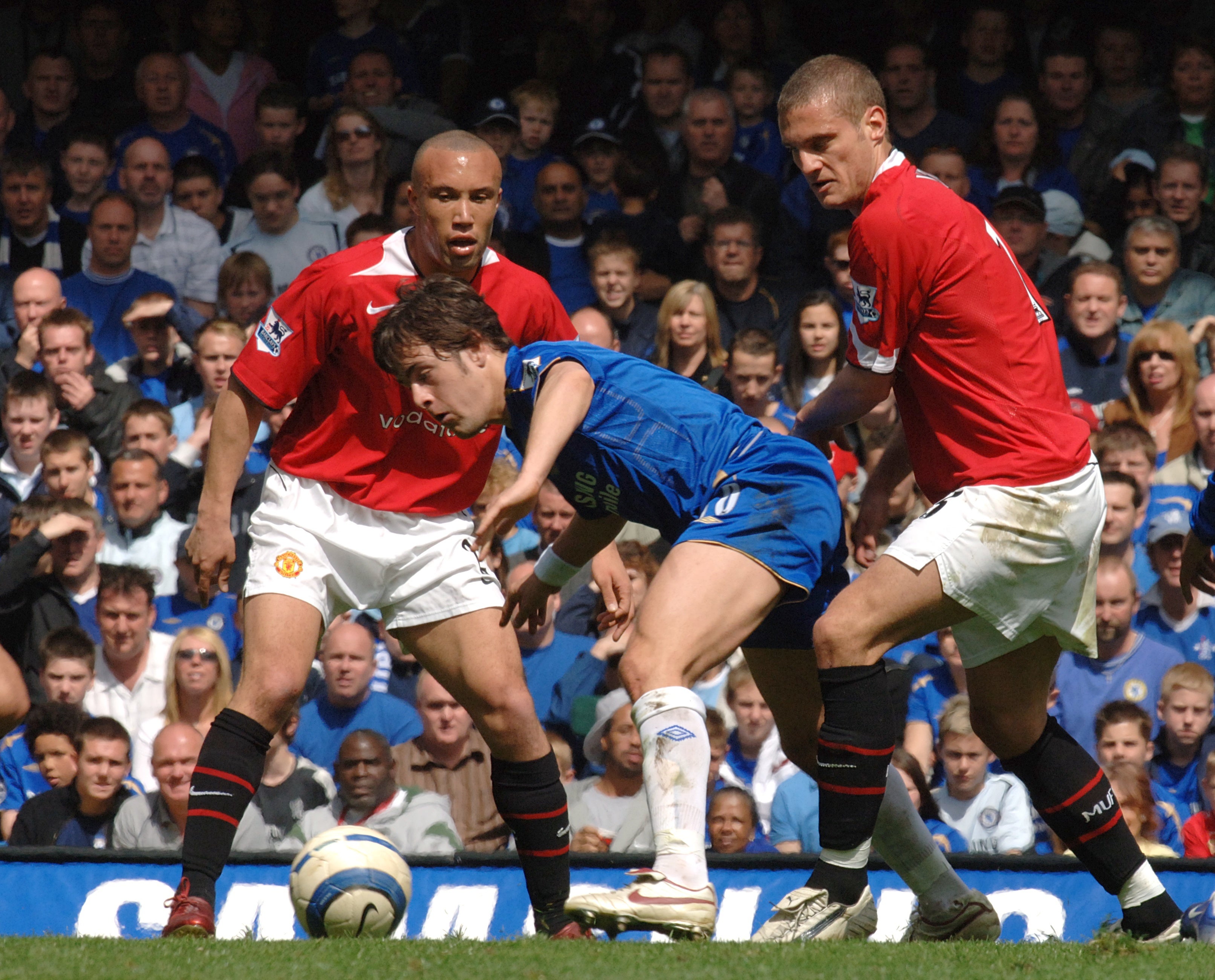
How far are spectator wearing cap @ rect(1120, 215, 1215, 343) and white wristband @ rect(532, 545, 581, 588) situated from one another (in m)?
5.48

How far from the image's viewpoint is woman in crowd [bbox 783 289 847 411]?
29.1 ft

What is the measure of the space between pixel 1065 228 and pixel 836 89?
6100 mm

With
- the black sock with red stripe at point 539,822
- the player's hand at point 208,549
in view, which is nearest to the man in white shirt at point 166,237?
the player's hand at point 208,549

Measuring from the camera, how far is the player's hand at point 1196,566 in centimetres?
526

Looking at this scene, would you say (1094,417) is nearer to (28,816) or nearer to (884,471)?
(884,471)

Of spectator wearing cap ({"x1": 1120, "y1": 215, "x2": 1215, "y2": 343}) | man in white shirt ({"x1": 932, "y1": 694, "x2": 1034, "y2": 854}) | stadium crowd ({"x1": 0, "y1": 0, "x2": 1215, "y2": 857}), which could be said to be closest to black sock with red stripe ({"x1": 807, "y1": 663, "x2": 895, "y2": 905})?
stadium crowd ({"x1": 0, "y1": 0, "x2": 1215, "y2": 857})

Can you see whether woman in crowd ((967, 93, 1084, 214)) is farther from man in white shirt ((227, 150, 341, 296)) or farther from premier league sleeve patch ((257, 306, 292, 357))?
premier league sleeve patch ((257, 306, 292, 357))

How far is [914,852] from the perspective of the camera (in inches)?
193

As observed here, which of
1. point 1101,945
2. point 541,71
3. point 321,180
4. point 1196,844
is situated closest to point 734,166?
point 541,71

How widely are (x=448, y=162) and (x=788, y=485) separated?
1700 mm

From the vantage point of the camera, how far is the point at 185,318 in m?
9.92

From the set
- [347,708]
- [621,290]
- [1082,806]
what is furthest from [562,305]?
[621,290]

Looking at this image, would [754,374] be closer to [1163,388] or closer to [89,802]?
[1163,388]

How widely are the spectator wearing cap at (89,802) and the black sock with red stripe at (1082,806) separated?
14.1 feet
